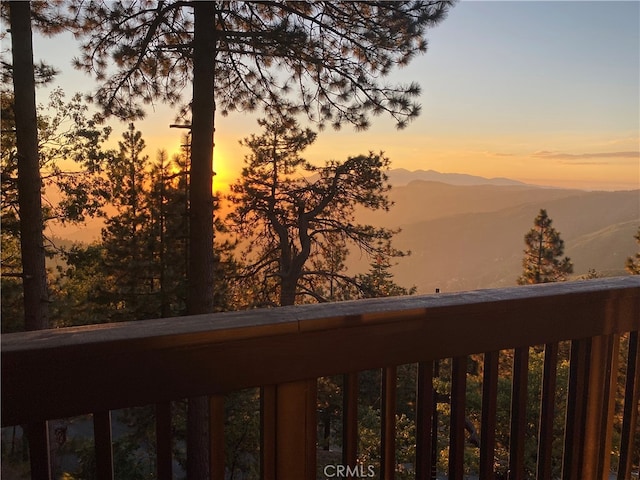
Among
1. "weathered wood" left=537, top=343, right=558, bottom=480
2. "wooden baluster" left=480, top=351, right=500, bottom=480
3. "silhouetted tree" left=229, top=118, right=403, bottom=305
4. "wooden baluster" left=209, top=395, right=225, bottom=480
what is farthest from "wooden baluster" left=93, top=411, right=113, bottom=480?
"silhouetted tree" left=229, top=118, right=403, bottom=305

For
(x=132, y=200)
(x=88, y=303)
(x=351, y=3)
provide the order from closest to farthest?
(x=351, y=3) → (x=132, y=200) → (x=88, y=303)

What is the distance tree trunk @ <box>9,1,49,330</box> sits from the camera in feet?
19.0

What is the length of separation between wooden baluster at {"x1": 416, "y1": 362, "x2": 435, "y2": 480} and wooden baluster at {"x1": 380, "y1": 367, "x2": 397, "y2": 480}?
67 millimetres

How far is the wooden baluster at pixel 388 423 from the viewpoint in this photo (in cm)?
108

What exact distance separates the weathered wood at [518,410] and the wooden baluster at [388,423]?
0.37 meters

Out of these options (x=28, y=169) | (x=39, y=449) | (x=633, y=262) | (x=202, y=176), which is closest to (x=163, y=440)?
(x=39, y=449)

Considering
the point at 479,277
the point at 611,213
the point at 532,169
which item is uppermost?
the point at 532,169

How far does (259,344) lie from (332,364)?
17 centimetres

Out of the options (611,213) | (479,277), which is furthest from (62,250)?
(611,213)

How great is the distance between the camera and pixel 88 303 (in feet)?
42.3

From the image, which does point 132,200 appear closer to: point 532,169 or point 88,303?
point 88,303

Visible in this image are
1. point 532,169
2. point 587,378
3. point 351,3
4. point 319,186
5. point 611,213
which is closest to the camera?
point 587,378

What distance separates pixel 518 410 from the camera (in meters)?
1.27

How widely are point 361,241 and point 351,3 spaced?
5.45 meters
